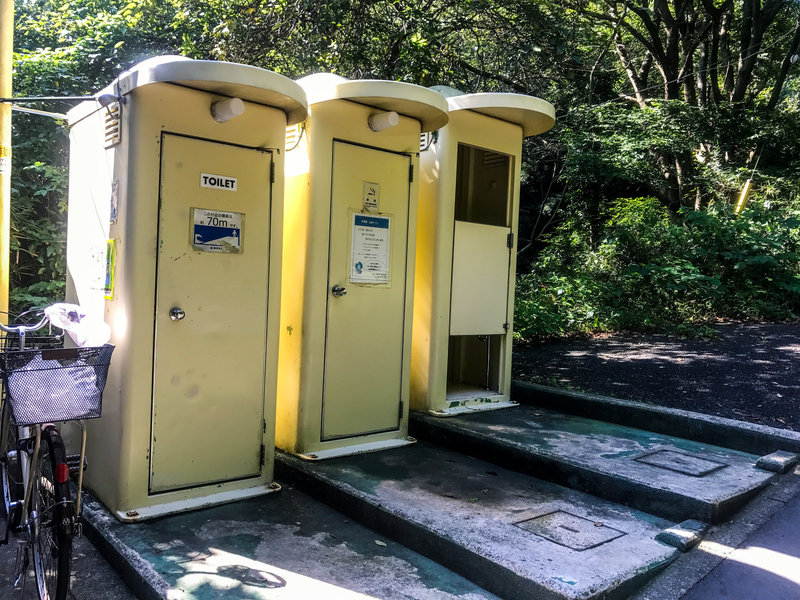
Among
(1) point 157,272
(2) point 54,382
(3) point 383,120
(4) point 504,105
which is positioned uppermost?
(4) point 504,105

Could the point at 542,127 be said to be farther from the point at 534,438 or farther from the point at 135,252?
the point at 135,252

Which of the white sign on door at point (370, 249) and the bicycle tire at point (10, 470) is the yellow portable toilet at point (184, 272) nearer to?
the bicycle tire at point (10, 470)

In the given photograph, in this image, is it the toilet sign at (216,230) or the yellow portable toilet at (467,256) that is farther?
the yellow portable toilet at (467,256)

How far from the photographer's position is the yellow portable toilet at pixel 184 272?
335cm

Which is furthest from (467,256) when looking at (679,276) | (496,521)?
(679,276)

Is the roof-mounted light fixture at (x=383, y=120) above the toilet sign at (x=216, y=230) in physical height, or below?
above

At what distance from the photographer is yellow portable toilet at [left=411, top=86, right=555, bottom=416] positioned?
5.10 meters

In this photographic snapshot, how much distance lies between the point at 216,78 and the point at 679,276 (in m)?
9.00

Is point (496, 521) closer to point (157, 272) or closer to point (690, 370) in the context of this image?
point (157, 272)

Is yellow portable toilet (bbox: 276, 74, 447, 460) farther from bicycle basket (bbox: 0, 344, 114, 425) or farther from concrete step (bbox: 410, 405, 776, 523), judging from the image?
bicycle basket (bbox: 0, 344, 114, 425)

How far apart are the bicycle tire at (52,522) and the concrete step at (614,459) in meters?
2.79

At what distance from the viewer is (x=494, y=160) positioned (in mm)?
5949

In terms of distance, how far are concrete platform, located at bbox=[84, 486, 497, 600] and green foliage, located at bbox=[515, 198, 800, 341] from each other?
6212mm

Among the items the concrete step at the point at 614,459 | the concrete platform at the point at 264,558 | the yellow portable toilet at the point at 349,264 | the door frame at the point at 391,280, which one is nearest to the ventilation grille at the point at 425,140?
the yellow portable toilet at the point at 349,264
